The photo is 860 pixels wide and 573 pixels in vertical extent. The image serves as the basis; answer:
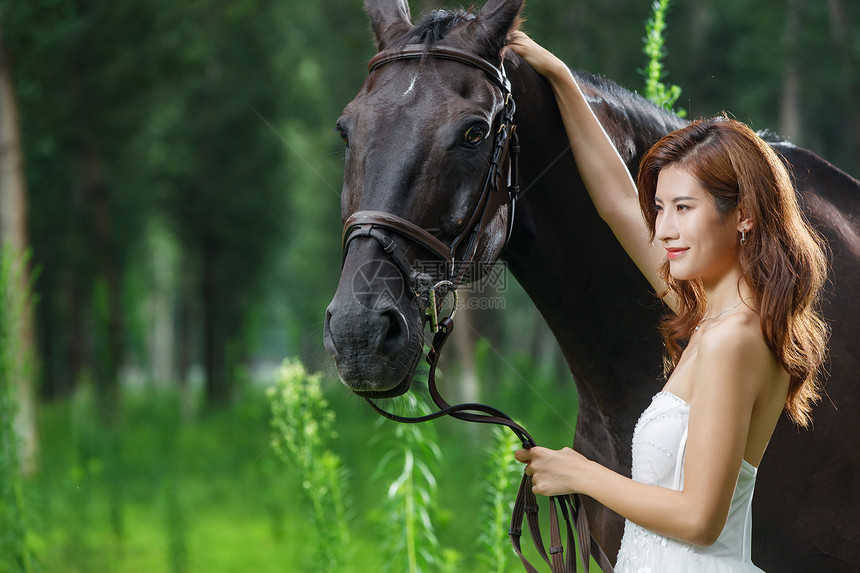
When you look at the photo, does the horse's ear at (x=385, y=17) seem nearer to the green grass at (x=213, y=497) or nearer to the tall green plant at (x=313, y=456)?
the tall green plant at (x=313, y=456)

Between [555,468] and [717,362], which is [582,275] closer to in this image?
[555,468]

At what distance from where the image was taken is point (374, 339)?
2.01 m

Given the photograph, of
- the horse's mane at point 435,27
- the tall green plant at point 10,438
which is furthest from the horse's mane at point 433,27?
the tall green plant at point 10,438

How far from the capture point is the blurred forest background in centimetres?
787

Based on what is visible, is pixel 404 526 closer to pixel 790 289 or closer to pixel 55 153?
pixel 790 289

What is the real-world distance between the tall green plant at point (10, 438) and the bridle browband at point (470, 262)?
2.80 meters

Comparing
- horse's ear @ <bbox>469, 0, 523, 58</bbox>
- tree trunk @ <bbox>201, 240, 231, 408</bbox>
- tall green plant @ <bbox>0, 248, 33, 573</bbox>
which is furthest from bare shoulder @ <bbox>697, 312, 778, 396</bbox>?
tree trunk @ <bbox>201, 240, 231, 408</bbox>

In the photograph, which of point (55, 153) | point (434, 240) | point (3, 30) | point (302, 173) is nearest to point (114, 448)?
point (3, 30)

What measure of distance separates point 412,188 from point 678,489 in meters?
1.11

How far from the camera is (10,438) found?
14.2ft

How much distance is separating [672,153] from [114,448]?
30.4 feet

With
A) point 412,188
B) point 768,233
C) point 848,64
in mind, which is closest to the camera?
point 768,233

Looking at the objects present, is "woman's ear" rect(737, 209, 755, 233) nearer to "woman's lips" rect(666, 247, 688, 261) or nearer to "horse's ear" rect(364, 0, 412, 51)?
"woman's lips" rect(666, 247, 688, 261)

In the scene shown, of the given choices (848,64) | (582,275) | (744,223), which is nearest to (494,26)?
(582,275)
